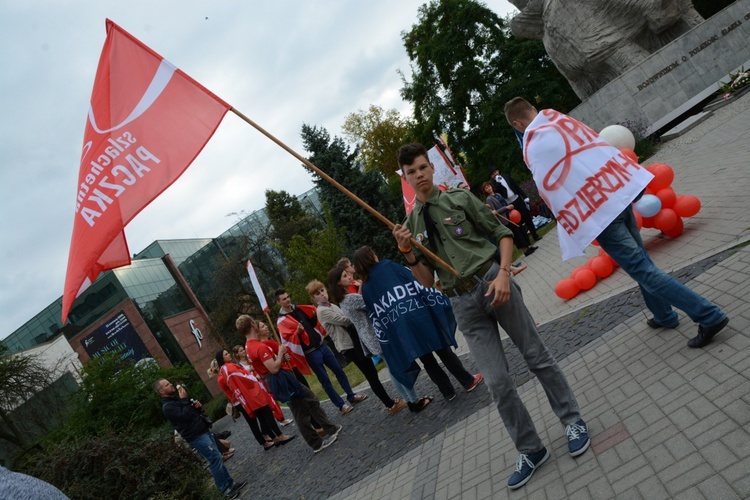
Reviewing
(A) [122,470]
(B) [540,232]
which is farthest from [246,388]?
(B) [540,232]

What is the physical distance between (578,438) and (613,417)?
0.36 m

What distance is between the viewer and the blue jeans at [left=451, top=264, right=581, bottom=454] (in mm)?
3447

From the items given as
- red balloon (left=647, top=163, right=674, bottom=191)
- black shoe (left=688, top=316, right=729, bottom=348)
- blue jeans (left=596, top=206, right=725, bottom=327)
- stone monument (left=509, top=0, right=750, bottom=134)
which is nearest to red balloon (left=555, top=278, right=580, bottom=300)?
red balloon (left=647, top=163, right=674, bottom=191)

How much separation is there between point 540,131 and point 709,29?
1731 cm

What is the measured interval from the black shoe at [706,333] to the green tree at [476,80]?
2444cm

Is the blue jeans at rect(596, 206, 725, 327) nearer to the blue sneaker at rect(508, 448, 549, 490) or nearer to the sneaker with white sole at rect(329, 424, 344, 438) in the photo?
the blue sneaker at rect(508, 448, 549, 490)

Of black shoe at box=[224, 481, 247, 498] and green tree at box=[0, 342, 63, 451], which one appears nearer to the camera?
black shoe at box=[224, 481, 247, 498]

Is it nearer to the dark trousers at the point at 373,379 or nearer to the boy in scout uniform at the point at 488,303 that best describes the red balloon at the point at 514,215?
the dark trousers at the point at 373,379

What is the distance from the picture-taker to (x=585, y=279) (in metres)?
7.17

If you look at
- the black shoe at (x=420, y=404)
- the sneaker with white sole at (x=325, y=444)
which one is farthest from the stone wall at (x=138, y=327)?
the black shoe at (x=420, y=404)

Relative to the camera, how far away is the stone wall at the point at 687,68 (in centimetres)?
1714

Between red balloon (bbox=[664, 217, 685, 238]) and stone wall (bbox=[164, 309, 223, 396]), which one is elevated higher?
stone wall (bbox=[164, 309, 223, 396])

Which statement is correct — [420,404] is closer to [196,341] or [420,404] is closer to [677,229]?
[677,229]

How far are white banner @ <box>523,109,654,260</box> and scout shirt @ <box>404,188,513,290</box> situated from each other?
79 centimetres
